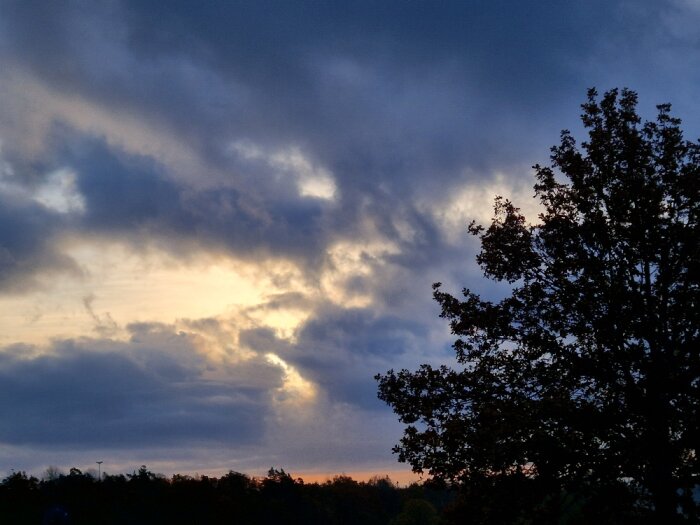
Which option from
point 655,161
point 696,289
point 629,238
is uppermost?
point 655,161

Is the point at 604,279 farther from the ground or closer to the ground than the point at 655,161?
closer to the ground

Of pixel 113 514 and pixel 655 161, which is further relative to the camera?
pixel 113 514

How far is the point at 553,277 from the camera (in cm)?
2262

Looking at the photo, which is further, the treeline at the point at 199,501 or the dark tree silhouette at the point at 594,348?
the treeline at the point at 199,501

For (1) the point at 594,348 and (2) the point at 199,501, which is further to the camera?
(2) the point at 199,501

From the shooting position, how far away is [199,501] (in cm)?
10806

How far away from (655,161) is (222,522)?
96.3 meters

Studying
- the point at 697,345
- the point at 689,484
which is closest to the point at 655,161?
the point at 697,345

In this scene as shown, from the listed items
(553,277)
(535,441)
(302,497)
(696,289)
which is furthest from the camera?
(302,497)

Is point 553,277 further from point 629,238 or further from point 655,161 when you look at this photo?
point 655,161

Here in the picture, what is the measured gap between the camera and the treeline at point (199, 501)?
8312 cm

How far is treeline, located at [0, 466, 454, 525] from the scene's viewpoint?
273 feet

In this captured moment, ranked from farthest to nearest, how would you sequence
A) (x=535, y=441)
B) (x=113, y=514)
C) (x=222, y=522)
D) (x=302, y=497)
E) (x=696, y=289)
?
(x=302, y=497) < (x=222, y=522) < (x=113, y=514) < (x=696, y=289) < (x=535, y=441)

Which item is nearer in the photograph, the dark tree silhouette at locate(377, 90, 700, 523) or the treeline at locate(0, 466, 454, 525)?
the dark tree silhouette at locate(377, 90, 700, 523)
